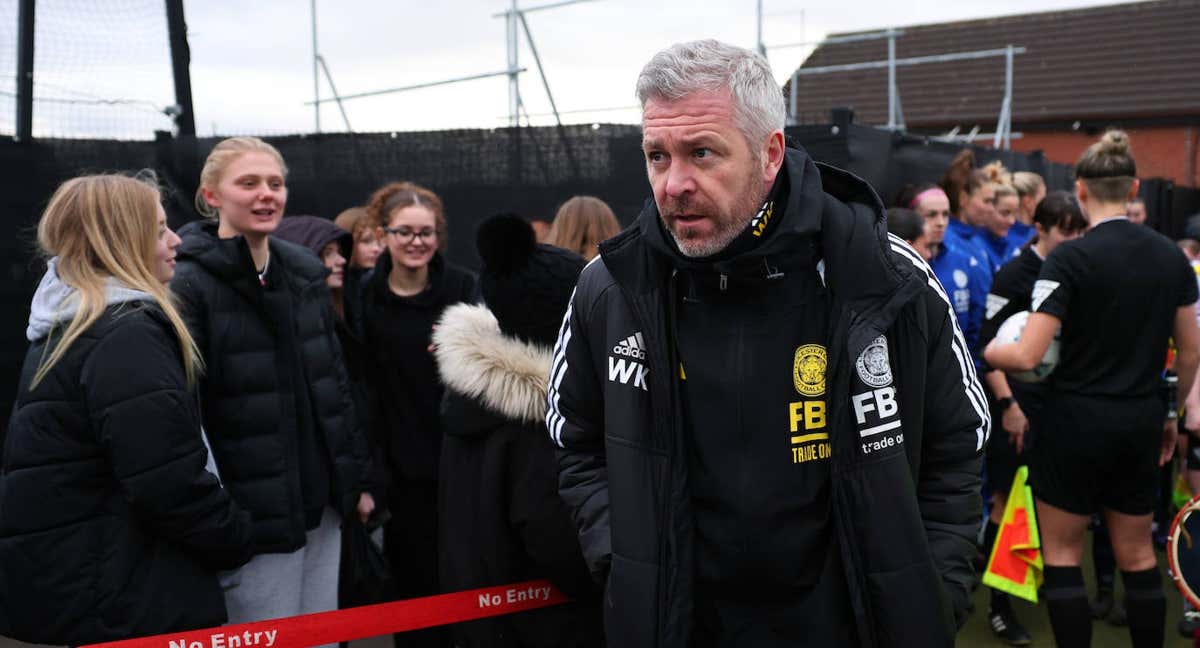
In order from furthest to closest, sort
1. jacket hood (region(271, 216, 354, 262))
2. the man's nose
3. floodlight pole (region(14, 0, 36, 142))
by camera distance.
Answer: floodlight pole (region(14, 0, 36, 142)) → jacket hood (region(271, 216, 354, 262)) → the man's nose

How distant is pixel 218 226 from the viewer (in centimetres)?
339

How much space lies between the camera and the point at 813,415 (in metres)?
1.92

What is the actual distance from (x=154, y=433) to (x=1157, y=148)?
31.8m

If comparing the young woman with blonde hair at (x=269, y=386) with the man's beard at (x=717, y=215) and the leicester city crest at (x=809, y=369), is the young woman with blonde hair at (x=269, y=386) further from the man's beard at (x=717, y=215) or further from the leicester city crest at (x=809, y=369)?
the leicester city crest at (x=809, y=369)

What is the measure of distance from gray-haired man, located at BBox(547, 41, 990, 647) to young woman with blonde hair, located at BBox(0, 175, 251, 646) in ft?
3.88

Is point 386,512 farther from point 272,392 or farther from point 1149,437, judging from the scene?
point 1149,437

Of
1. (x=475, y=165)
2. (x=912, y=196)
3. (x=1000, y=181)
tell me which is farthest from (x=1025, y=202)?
(x=475, y=165)

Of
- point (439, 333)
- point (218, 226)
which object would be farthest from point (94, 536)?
point (218, 226)

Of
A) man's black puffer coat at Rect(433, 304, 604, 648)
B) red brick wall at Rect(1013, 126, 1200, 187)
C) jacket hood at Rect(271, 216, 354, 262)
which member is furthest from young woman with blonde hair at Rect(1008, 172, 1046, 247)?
red brick wall at Rect(1013, 126, 1200, 187)

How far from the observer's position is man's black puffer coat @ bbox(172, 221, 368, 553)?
9.95ft

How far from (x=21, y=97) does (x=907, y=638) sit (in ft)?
14.7

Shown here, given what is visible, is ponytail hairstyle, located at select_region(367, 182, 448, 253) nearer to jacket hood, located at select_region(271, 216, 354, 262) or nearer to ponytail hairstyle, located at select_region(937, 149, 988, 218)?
jacket hood, located at select_region(271, 216, 354, 262)

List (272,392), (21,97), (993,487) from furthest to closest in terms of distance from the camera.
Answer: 1. (993,487)
2. (21,97)
3. (272,392)

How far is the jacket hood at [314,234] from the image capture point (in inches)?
171
